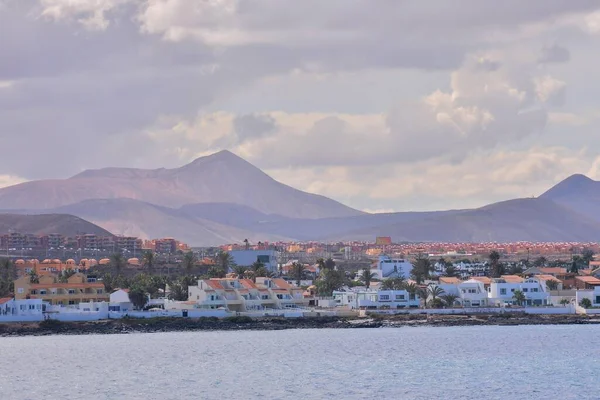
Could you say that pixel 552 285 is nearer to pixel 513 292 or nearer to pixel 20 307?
pixel 513 292

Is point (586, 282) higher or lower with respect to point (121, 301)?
higher

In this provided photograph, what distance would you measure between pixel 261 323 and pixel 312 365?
36333 mm

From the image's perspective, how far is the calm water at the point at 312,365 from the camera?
2864 inches

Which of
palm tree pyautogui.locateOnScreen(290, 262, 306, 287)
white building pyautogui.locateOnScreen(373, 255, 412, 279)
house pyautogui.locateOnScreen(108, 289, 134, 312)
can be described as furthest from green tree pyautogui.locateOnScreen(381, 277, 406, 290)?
white building pyautogui.locateOnScreen(373, 255, 412, 279)

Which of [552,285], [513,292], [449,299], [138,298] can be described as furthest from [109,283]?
[552,285]

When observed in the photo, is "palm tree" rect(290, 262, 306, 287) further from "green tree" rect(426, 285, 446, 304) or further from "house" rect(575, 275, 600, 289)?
"house" rect(575, 275, 600, 289)

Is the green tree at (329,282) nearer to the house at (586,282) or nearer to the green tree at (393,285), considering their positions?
the green tree at (393,285)

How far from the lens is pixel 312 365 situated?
8662 cm

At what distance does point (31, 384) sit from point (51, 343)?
28.6 meters

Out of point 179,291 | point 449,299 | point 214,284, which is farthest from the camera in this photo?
point 179,291

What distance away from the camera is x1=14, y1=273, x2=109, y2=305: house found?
125562 mm

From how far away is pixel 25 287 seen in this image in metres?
126

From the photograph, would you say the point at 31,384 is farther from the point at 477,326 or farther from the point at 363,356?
the point at 477,326

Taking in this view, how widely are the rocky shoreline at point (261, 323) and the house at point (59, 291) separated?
9131 mm
